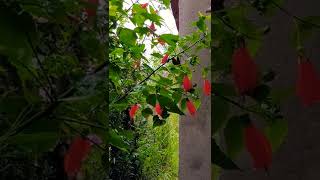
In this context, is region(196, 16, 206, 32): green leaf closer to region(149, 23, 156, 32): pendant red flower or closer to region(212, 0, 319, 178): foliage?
region(149, 23, 156, 32): pendant red flower

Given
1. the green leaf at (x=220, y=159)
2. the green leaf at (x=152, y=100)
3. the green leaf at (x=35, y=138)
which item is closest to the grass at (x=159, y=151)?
the green leaf at (x=152, y=100)

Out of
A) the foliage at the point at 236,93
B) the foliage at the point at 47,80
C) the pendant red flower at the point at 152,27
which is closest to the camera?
the foliage at the point at 47,80

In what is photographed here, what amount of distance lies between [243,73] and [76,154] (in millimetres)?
181

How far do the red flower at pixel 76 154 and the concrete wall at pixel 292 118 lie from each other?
24cm

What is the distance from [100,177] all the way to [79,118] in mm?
130

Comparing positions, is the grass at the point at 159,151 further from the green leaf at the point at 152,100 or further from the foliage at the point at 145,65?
the green leaf at the point at 152,100

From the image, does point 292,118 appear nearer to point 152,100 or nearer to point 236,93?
point 236,93

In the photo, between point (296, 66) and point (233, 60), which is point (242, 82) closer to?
point (233, 60)

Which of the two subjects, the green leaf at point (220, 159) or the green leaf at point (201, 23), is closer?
the green leaf at point (220, 159)

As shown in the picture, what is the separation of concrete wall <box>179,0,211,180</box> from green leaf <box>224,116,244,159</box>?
34 cm

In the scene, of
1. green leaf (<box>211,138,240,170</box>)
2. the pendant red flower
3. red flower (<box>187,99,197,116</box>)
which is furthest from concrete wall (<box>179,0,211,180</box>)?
green leaf (<box>211,138,240,170</box>)

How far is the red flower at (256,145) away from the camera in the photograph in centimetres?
43

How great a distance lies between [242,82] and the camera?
44 cm

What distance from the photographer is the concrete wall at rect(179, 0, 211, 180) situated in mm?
857
